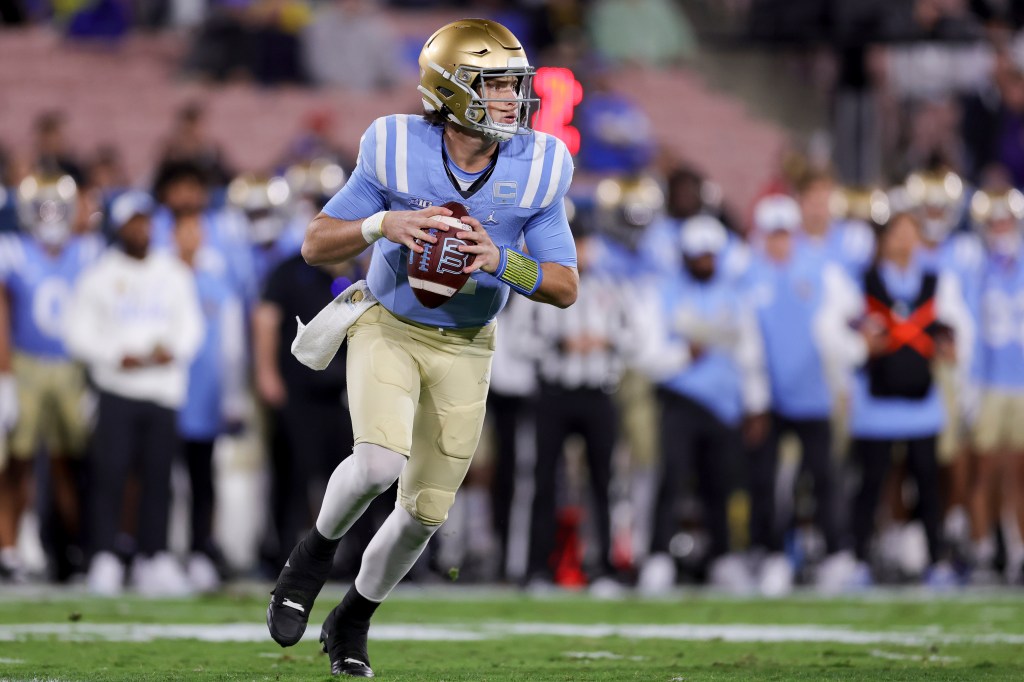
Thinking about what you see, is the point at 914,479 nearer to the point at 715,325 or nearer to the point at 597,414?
the point at 715,325

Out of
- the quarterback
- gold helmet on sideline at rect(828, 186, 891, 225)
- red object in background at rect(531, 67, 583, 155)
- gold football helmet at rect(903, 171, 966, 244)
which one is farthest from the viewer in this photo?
red object in background at rect(531, 67, 583, 155)

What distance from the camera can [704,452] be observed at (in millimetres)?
10086

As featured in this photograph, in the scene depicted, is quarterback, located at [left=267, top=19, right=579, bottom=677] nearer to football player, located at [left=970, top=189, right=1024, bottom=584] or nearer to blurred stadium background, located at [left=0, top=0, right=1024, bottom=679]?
blurred stadium background, located at [left=0, top=0, right=1024, bottom=679]

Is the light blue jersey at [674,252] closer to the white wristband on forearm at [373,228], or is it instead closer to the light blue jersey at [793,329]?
the light blue jersey at [793,329]

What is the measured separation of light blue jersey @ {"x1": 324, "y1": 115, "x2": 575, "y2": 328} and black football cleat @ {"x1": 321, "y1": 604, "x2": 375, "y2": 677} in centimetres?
97

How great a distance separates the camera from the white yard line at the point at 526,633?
7004mm

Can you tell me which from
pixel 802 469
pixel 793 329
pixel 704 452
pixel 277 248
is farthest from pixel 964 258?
pixel 277 248

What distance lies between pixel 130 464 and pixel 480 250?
4.77 m

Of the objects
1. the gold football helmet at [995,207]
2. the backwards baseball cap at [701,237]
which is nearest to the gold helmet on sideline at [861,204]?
the gold football helmet at [995,207]

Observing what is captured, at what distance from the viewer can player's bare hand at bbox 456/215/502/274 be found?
5297 mm

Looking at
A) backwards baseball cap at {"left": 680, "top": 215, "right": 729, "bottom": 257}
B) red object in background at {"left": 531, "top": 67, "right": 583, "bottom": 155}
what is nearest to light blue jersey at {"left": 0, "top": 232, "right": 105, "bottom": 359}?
backwards baseball cap at {"left": 680, "top": 215, "right": 729, "bottom": 257}

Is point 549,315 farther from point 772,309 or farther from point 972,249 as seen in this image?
point 972,249

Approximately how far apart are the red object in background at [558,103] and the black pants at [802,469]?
2981 millimetres

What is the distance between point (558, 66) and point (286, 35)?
293 cm
